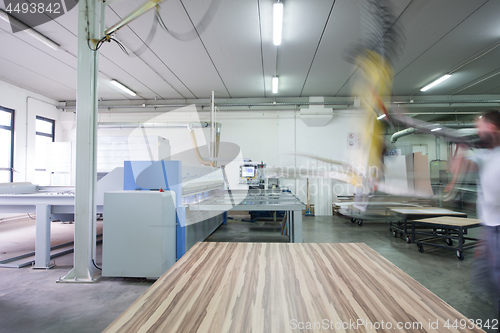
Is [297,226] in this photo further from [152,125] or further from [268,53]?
[152,125]

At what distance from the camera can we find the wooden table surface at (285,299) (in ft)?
2.32

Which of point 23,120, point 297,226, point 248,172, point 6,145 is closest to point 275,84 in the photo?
point 248,172

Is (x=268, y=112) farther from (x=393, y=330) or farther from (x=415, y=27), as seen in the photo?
(x=393, y=330)

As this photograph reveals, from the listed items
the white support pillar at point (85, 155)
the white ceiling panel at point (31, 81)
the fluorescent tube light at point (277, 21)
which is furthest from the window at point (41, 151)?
the fluorescent tube light at point (277, 21)

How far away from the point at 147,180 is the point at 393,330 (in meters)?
2.75

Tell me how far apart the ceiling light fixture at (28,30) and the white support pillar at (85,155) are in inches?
75.9

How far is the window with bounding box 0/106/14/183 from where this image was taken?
595 cm

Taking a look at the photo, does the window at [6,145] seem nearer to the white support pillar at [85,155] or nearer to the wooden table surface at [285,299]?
the white support pillar at [85,155]

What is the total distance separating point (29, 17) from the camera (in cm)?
368

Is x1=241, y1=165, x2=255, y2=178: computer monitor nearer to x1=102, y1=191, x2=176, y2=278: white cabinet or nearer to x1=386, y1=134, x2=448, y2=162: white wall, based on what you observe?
x1=102, y1=191, x2=176, y2=278: white cabinet

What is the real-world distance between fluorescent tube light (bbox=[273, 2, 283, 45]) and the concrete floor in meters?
3.63

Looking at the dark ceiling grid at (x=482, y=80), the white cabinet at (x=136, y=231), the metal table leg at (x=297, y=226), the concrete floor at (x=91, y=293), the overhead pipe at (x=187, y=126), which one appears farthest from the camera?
the overhead pipe at (x=187, y=126)

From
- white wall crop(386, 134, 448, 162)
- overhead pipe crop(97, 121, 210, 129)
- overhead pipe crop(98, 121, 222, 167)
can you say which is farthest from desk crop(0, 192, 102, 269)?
white wall crop(386, 134, 448, 162)

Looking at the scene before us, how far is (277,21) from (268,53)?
3.71 feet
